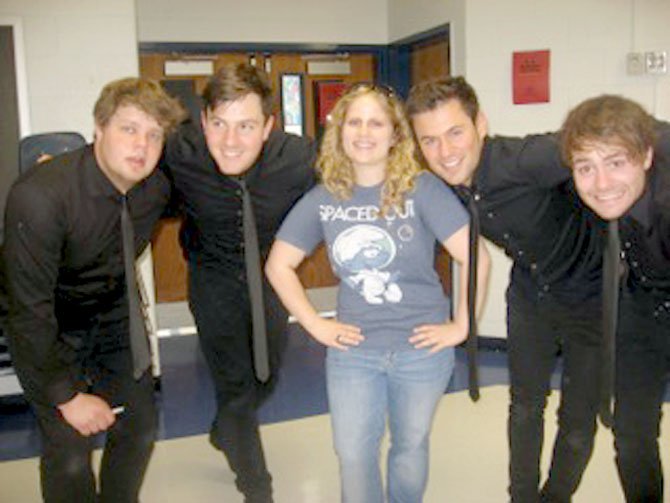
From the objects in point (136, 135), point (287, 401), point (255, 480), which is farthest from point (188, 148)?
point (287, 401)

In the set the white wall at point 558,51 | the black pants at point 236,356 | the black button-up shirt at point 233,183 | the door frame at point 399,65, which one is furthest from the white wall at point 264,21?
the black pants at point 236,356

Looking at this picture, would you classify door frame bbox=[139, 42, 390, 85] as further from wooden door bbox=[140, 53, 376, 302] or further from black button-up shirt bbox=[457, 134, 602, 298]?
black button-up shirt bbox=[457, 134, 602, 298]

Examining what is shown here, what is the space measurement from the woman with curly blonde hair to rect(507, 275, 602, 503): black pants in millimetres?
276

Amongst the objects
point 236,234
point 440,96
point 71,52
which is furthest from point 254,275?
point 71,52

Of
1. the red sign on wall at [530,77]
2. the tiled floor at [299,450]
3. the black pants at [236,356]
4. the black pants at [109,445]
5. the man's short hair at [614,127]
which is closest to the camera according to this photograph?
the man's short hair at [614,127]

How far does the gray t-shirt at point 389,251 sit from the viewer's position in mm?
1887

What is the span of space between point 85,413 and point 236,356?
56 centimetres

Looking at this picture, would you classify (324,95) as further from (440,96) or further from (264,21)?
(440,96)

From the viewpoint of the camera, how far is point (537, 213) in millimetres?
2023

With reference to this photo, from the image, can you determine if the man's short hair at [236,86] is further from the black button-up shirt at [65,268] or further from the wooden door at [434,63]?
the wooden door at [434,63]

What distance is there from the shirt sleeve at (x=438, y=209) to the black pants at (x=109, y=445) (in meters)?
0.97

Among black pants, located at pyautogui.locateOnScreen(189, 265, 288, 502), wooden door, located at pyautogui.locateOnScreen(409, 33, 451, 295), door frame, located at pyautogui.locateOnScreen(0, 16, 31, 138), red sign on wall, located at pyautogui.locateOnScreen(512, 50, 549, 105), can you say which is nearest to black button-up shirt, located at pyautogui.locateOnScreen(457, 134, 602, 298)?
black pants, located at pyautogui.locateOnScreen(189, 265, 288, 502)

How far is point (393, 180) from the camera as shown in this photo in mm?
Result: 1878

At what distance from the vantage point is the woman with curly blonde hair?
1884 millimetres
